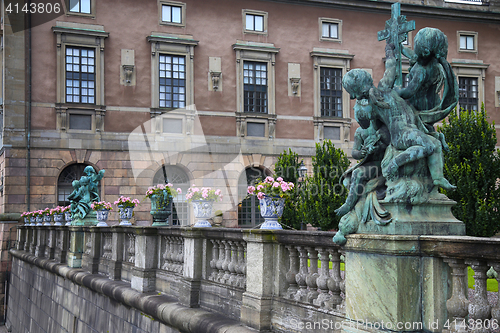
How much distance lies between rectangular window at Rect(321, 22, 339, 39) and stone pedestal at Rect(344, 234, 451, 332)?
27522mm

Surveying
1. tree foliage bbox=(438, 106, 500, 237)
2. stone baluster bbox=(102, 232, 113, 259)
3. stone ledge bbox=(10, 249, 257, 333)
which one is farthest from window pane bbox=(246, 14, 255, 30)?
stone ledge bbox=(10, 249, 257, 333)

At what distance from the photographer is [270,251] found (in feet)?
21.3

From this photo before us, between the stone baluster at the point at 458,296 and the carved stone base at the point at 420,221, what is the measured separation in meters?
0.35

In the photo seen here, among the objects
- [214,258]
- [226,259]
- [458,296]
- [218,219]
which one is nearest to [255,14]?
[218,219]

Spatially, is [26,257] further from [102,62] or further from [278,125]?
[278,125]

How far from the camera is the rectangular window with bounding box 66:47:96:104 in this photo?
86.6 ft

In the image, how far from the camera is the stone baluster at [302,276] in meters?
5.95

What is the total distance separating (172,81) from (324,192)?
9662 millimetres

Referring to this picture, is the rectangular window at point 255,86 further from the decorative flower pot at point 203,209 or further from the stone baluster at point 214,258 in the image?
the stone baluster at point 214,258

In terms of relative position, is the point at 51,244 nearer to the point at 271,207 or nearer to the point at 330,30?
the point at 271,207

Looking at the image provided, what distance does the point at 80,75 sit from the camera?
26.5 metres

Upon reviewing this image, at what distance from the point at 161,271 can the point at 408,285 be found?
242 inches

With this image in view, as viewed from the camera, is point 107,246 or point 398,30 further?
point 107,246

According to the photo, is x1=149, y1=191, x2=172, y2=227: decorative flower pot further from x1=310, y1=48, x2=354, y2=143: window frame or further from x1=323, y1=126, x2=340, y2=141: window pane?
x1=323, y1=126, x2=340, y2=141: window pane
